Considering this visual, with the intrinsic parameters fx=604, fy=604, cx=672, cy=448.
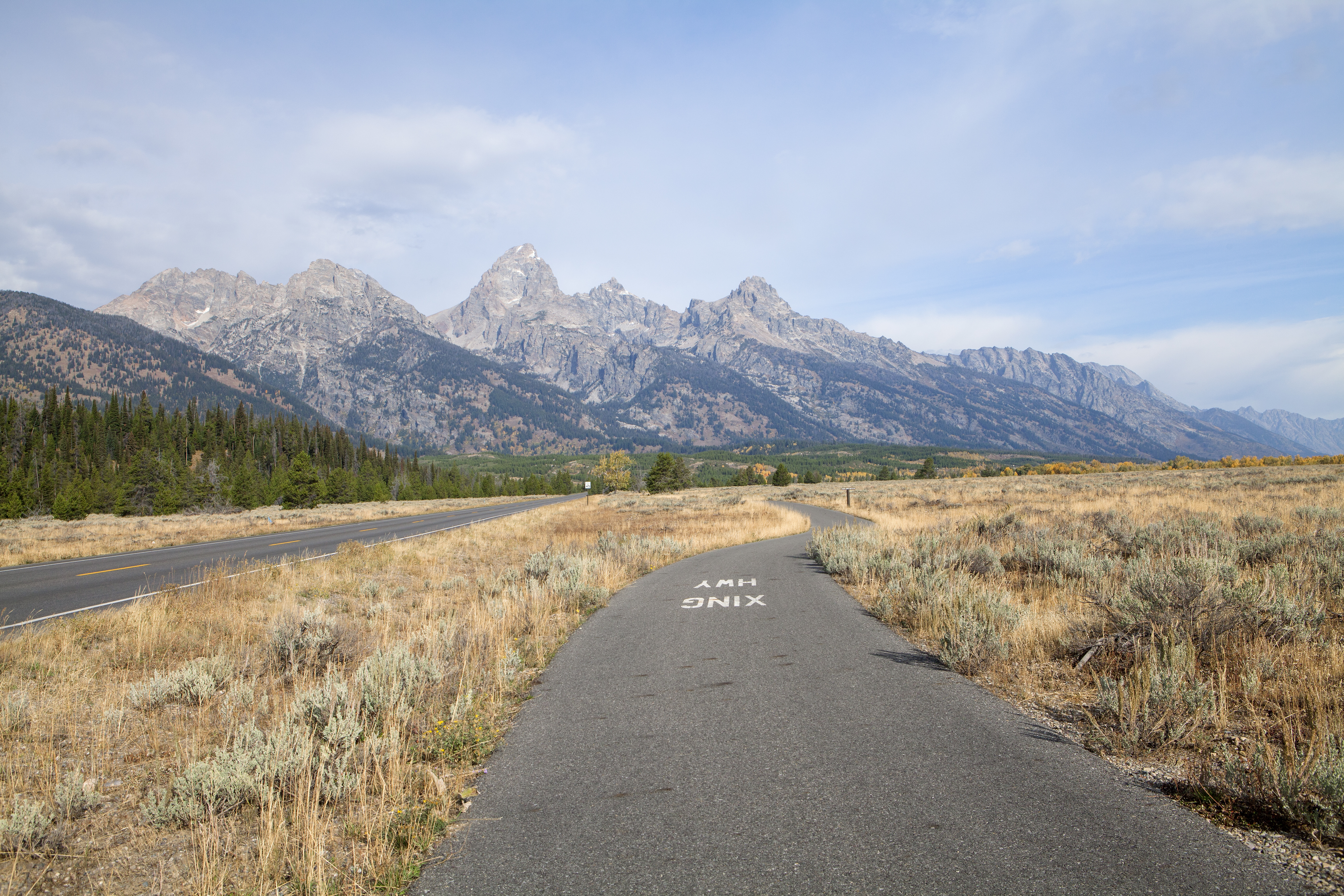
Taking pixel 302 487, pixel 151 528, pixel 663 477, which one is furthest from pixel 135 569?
pixel 663 477

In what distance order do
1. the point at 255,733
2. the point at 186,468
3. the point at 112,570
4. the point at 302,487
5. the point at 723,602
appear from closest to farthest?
the point at 255,733 < the point at 723,602 < the point at 112,570 < the point at 302,487 < the point at 186,468

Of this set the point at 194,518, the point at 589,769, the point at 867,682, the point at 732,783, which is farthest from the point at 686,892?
the point at 194,518

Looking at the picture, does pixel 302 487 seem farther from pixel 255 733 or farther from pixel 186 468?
pixel 255 733

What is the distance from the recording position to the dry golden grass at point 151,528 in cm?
2128

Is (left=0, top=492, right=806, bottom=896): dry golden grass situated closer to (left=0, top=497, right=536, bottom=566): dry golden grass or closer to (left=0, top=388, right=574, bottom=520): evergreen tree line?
(left=0, top=497, right=536, bottom=566): dry golden grass

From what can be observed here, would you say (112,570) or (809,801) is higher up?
(809,801)

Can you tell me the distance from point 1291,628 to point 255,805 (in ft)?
31.6

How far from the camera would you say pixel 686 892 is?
300cm

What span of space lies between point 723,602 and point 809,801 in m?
7.21

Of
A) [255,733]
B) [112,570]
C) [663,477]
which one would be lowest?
[112,570]

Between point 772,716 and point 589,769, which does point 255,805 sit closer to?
point 589,769

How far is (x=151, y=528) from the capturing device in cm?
3241

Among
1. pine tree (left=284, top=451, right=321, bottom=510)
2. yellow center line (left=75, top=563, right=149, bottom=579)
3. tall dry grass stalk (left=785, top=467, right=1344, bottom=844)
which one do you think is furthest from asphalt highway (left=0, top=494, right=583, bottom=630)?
pine tree (left=284, top=451, right=321, bottom=510)

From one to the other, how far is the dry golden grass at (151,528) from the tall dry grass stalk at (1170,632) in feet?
83.9
